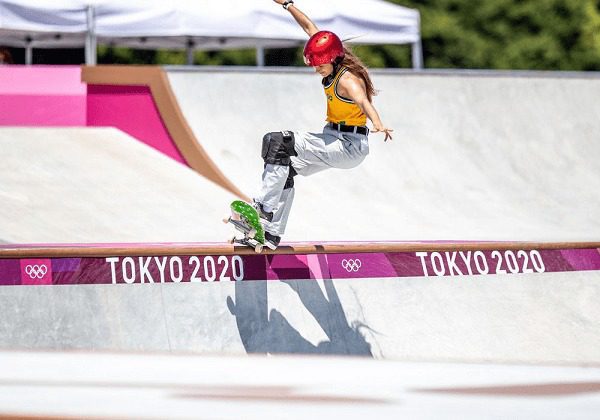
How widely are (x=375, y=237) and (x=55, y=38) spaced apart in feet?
37.3

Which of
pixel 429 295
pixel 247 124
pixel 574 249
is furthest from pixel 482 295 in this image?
pixel 247 124

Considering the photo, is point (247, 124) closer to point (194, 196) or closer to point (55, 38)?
point (194, 196)

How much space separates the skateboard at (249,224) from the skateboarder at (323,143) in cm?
11

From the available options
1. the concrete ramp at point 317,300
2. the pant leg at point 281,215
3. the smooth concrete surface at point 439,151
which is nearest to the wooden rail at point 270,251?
the concrete ramp at point 317,300

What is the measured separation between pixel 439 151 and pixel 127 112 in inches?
200

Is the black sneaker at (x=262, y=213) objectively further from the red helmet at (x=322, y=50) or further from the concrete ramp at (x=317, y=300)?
the red helmet at (x=322, y=50)

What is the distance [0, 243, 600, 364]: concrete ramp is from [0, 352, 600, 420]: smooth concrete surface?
1.32ft

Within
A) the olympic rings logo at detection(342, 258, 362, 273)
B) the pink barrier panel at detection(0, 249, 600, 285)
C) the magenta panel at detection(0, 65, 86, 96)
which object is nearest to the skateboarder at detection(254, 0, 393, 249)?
the pink barrier panel at detection(0, 249, 600, 285)

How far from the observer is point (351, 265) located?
9602mm

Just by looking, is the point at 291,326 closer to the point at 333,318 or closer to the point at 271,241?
the point at 333,318

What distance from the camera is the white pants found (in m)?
9.34

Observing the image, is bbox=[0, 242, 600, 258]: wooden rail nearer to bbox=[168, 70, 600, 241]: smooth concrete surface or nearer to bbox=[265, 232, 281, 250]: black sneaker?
bbox=[265, 232, 281, 250]: black sneaker

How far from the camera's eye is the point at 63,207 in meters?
12.7

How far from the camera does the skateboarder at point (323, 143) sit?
920cm
